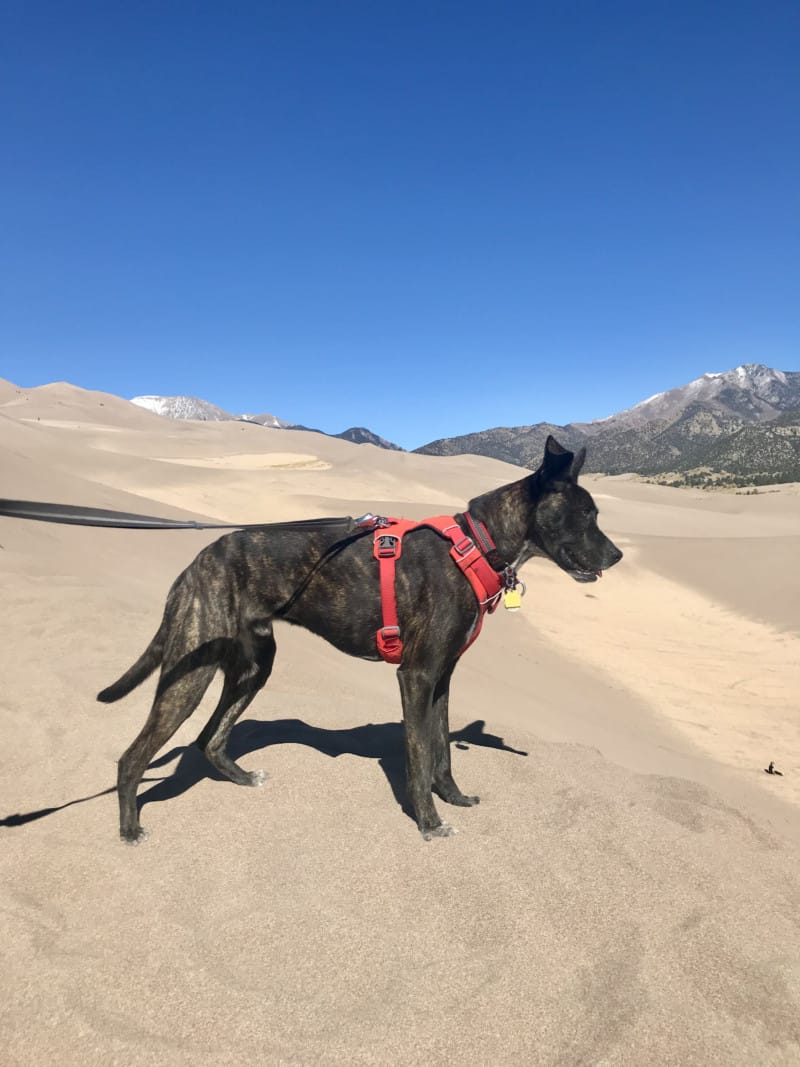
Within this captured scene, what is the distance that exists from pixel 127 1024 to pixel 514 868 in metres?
1.94

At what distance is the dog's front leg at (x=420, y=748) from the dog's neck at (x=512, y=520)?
942 millimetres

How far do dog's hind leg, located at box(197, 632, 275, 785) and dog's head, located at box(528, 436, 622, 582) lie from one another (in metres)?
1.90

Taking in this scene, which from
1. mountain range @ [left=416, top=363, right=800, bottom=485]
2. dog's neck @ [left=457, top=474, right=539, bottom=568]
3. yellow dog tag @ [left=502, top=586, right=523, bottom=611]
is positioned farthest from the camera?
mountain range @ [left=416, top=363, right=800, bottom=485]

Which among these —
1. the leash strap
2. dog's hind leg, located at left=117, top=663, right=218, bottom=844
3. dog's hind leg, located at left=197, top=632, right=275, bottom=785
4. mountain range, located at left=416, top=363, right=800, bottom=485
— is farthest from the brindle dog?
mountain range, located at left=416, top=363, right=800, bottom=485

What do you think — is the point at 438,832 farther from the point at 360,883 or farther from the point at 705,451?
the point at 705,451

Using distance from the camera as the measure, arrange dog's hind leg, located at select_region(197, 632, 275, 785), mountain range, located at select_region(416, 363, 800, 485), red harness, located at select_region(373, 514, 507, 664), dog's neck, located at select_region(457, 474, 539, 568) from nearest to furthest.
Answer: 1. red harness, located at select_region(373, 514, 507, 664)
2. dog's neck, located at select_region(457, 474, 539, 568)
3. dog's hind leg, located at select_region(197, 632, 275, 785)
4. mountain range, located at select_region(416, 363, 800, 485)

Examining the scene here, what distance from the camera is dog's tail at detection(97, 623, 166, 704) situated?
369 centimetres

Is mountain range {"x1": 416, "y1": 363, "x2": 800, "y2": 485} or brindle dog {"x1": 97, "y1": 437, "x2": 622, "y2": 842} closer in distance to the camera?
brindle dog {"x1": 97, "y1": 437, "x2": 622, "y2": 842}

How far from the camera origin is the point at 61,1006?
2277 millimetres

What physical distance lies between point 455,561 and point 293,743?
2025 mm

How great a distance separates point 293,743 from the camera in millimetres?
4605

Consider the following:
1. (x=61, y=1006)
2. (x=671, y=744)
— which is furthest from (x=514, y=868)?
(x=671, y=744)

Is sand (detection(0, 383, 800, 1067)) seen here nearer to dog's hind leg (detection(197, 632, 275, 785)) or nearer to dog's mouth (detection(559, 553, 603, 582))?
dog's hind leg (detection(197, 632, 275, 785))


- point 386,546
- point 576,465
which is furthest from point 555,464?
point 386,546
